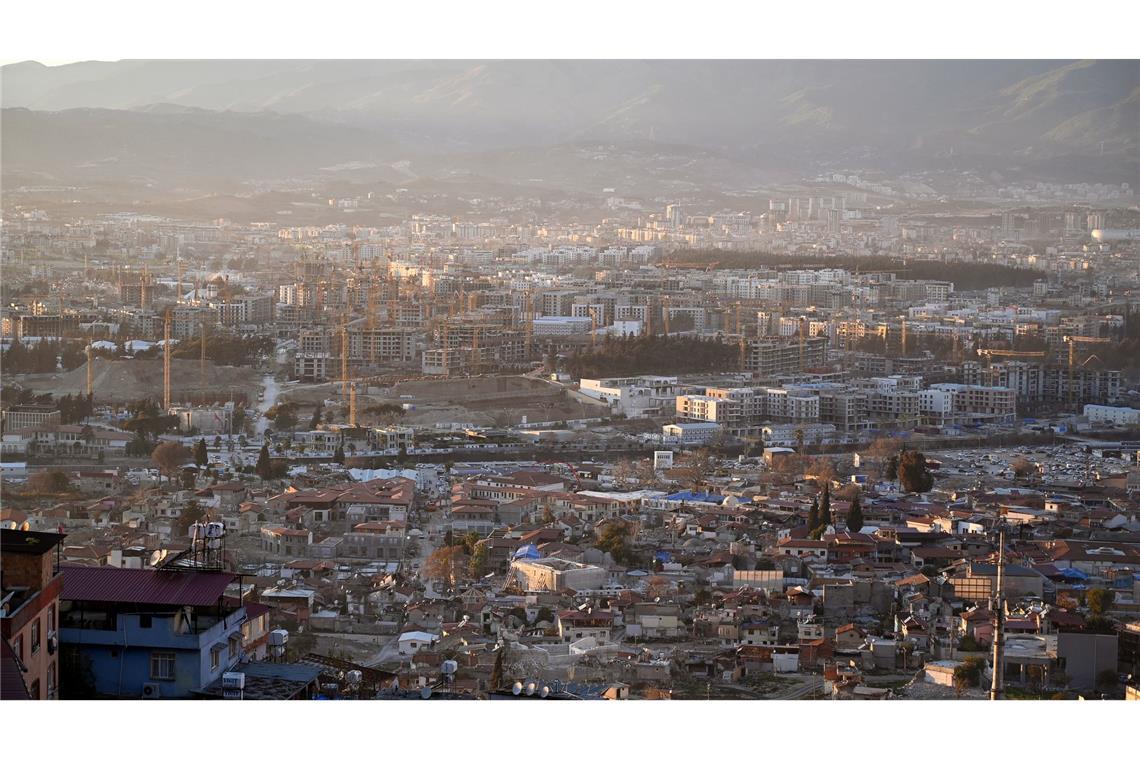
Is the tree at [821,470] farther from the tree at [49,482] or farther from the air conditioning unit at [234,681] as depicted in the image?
the air conditioning unit at [234,681]

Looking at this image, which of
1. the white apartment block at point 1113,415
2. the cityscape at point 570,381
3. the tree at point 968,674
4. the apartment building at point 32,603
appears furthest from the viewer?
the white apartment block at point 1113,415

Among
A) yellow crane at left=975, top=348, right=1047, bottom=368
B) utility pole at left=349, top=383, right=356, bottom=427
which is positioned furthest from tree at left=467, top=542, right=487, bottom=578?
yellow crane at left=975, top=348, right=1047, bottom=368

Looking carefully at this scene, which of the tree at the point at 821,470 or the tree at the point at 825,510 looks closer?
the tree at the point at 825,510

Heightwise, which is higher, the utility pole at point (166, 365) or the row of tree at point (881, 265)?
the row of tree at point (881, 265)

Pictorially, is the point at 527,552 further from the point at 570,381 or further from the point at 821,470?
the point at 570,381

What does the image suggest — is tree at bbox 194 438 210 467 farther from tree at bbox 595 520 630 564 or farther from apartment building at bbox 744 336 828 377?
apartment building at bbox 744 336 828 377

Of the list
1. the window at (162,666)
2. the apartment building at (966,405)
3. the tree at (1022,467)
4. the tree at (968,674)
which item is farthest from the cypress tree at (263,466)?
the window at (162,666)

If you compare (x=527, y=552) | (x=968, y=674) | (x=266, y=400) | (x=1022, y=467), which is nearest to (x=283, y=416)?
(x=266, y=400)
